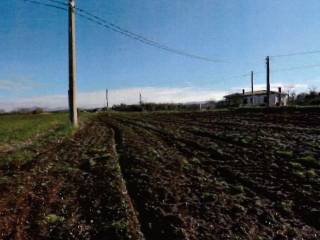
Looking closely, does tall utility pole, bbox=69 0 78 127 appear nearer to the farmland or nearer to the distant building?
the farmland

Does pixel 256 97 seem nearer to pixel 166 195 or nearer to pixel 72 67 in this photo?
pixel 72 67

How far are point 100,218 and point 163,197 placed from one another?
4.57 feet

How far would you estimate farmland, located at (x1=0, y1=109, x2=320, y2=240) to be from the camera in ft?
19.0

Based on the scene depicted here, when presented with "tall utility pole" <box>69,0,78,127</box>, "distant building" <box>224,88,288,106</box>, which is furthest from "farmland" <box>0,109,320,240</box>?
"distant building" <box>224,88,288,106</box>

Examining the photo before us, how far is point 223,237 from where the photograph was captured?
17.9 ft

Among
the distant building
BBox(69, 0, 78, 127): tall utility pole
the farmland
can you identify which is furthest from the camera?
the distant building

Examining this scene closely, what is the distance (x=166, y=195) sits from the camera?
7504mm

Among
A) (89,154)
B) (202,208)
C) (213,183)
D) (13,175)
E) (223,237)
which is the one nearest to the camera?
(223,237)

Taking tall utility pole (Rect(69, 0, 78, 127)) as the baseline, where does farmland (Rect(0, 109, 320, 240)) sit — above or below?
below

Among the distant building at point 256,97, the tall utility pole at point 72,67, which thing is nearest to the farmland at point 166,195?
the tall utility pole at point 72,67

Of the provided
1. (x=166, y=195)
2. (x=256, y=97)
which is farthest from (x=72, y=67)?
(x=256, y=97)

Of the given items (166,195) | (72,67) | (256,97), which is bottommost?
(166,195)

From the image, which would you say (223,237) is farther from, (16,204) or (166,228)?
(16,204)

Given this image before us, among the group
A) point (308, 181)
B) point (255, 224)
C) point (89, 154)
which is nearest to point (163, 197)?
point (255, 224)
